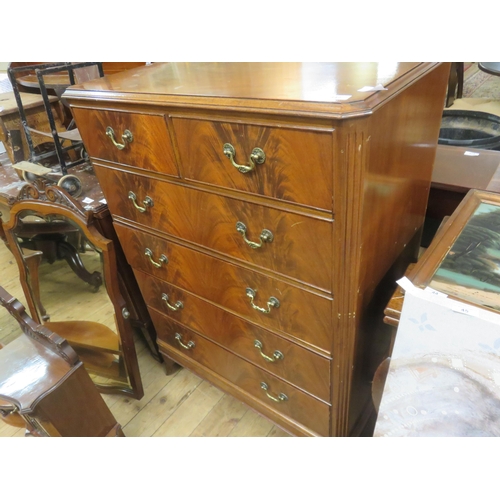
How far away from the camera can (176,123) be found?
806mm

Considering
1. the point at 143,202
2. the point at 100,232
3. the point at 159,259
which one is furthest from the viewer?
the point at 100,232

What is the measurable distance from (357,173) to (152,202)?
0.57 m

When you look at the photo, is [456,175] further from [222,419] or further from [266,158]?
[222,419]

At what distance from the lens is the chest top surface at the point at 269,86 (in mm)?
622

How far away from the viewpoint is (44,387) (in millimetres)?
1002

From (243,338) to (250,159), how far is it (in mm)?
575

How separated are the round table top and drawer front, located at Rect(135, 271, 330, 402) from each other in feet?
6.80

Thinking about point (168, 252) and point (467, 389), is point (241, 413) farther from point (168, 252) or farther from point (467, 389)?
point (467, 389)

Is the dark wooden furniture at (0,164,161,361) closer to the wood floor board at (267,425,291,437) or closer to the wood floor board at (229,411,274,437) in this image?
the wood floor board at (229,411,274,437)

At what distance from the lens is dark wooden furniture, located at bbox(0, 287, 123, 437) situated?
0.98m

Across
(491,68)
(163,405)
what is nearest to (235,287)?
(163,405)

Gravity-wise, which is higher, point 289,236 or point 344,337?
point 289,236

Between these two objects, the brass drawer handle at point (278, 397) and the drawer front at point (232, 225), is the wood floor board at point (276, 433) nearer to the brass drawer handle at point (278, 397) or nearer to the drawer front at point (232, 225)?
the brass drawer handle at point (278, 397)

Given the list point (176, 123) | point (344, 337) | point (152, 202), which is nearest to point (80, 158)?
point (152, 202)
